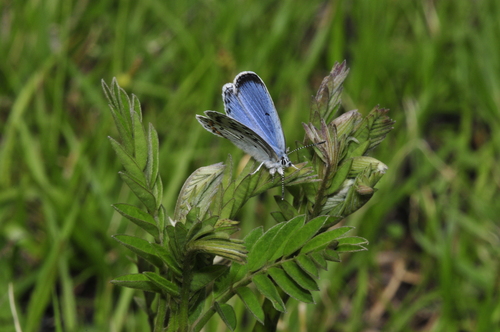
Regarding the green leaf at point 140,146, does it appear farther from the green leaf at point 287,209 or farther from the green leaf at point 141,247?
the green leaf at point 287,209

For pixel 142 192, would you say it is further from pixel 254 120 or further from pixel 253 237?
pixel 254 120

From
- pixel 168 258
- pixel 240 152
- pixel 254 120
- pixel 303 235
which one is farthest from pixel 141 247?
pixel 240 152

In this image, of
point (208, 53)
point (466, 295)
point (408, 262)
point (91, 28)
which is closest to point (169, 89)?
point (208, 53)

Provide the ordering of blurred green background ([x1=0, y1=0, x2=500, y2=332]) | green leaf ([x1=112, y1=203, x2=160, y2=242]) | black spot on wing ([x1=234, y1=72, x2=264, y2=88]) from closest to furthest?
green leaf ([x1=112, y1=203, x2=160, y2=242]), black spot on wing ([x1=234, y1=72, x2=264, y2=88]), blurred green background ([x1=0, y1=0, x2=500, y2=332])

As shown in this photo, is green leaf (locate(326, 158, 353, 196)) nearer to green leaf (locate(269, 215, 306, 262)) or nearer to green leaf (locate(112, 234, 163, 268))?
green leaf (locate(269, 215, 306, 262))

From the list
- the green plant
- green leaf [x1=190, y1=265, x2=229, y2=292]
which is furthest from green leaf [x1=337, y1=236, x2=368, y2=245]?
green leaf [x1=190, y1=265, x2=229, y2=292]

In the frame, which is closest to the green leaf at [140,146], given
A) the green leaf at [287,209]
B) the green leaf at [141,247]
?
the green leaf at [141,247]

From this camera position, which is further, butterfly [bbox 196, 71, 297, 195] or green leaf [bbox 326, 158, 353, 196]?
butterfly [bbox 196, 71, 297, 195]
